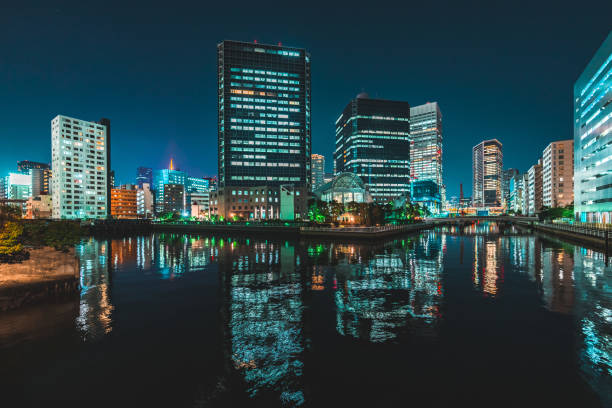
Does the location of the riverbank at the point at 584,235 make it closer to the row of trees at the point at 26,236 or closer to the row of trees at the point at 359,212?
the row of trees at the point at 359,212

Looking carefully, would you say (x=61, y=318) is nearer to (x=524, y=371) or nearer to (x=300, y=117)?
(x=524, y=371)

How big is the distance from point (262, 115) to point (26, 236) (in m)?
158

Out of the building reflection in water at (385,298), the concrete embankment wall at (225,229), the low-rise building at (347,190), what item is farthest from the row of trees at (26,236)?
the low-rise building at (347,190)

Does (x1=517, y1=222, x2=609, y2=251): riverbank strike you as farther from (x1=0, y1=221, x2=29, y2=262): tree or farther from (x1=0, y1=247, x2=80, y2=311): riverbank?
(x1=0, y1=221, x2=29, y2=262): tree

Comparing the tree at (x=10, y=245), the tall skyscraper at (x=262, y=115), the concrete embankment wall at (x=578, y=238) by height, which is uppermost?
the tall skyscraper at (x=262, y=115)

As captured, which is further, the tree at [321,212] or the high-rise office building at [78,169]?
the high-rise office building at [78,169]

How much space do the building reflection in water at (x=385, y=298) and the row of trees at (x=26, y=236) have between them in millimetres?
23217

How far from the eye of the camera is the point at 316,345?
49.1ft

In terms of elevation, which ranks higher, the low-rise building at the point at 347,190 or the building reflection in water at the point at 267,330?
the low-rise building at the point at 347,190

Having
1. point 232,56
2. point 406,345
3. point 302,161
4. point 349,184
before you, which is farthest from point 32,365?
point 232,56

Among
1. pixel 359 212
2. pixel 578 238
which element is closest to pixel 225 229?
pixel 359 212

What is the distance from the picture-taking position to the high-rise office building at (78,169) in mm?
166625

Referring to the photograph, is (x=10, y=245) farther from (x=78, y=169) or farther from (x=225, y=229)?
(x=78, y=169)

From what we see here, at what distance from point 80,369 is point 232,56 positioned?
626 feet
